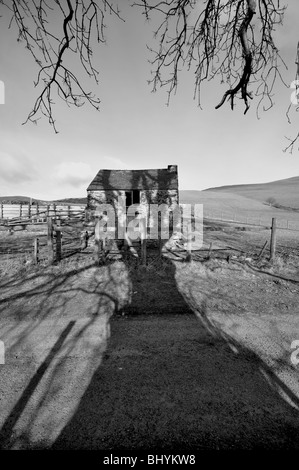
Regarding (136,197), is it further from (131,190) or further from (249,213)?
(249,213)

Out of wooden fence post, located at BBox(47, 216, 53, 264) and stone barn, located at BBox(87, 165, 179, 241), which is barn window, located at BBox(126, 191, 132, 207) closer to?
stone barn, located at BBox(87, 165, 179, 241)

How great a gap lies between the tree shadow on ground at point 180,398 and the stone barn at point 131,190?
14388mm

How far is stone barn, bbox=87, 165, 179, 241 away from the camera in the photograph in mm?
18219

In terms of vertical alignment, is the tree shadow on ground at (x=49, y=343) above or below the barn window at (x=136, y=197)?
below

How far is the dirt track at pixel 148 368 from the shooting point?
2.77 metres

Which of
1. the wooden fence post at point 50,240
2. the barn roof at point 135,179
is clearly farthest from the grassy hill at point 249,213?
the wooden fence post at point 50,240

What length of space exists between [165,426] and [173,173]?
20.3 metres

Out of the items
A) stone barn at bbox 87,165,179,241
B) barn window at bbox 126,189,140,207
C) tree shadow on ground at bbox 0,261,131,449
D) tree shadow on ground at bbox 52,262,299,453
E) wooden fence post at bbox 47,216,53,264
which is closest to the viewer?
tree shadow on ground at bbox 52,262,299,453

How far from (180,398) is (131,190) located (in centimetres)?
1659

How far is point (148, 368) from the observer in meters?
3.83

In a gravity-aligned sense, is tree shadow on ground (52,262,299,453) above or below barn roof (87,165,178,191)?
below

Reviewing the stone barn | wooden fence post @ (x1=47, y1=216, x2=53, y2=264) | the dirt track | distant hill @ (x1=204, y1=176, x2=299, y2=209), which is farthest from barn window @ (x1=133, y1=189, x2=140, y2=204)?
distant hill @ (x1=204, y1=176, x2=299, y2=209)

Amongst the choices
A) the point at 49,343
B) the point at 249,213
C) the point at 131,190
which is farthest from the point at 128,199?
the point at 249,213

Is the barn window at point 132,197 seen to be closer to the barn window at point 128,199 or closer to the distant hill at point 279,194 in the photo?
the barn window at point 128,199
